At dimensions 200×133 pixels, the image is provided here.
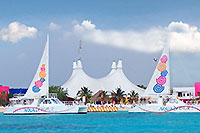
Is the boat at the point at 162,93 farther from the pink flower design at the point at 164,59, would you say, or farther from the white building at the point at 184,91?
the white building at the point at 184,91

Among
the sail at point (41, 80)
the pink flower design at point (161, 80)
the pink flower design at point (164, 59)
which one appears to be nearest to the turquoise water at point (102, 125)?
the sail at point (41, 80)

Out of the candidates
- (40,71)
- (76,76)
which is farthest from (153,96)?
(76,76)

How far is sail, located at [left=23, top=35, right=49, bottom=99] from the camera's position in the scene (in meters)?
52.5

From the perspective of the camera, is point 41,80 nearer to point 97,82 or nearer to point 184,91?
point 97,82

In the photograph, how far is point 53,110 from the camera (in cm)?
5212

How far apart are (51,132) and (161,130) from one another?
28.3ft

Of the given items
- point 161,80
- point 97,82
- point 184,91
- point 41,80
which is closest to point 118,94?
point 97,82

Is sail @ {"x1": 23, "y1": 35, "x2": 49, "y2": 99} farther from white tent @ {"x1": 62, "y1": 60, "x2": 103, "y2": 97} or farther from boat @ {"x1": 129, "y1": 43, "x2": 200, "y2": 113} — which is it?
white tent @ {"x1": 62, "y1": 60, "x2": 103, "y2": 97}

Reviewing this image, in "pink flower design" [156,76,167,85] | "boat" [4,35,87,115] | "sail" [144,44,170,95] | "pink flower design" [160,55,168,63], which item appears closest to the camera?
"boat" [4,35,87,115]

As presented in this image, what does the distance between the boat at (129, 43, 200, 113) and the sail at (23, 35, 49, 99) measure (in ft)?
44.6

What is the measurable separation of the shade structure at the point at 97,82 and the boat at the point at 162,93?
34.3 m

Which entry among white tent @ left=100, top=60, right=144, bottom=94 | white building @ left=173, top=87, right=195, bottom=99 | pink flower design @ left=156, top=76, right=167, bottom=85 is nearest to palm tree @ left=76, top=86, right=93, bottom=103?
white tent @ left=100, top=60, right=144, bottom=94

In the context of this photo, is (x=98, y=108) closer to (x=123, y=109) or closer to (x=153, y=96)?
(x=123, y=109)

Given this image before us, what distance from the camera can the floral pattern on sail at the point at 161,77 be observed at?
2199 inches
